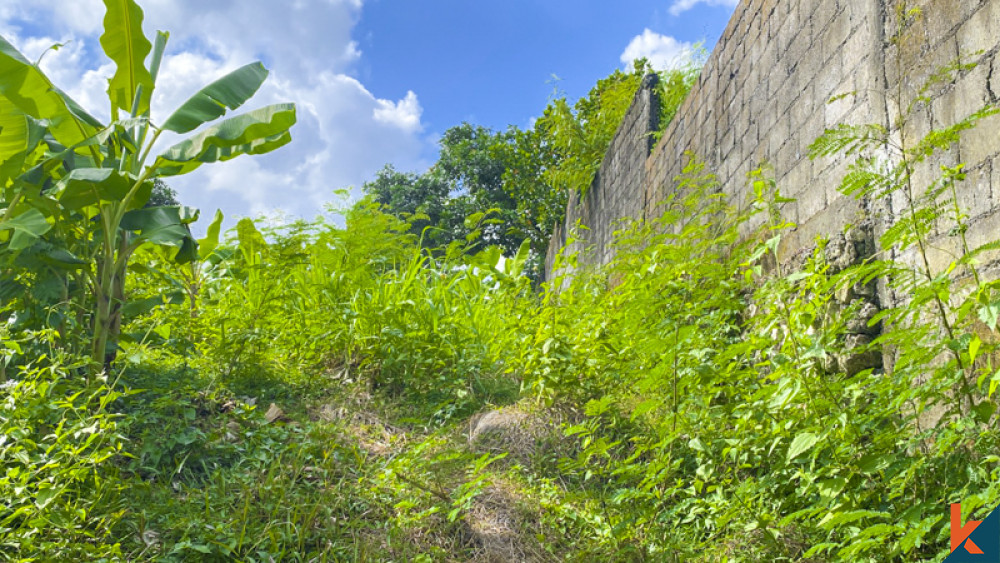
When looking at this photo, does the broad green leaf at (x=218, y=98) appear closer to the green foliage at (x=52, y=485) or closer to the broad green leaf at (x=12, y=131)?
the broad green leaf at (x=12, y=131)

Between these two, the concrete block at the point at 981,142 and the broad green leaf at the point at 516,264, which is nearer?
the concrete block at the point at 981,142

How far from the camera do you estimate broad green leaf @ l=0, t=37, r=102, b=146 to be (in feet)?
11.1

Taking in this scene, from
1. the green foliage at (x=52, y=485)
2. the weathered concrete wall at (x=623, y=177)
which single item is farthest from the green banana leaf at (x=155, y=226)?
the weathered concrete wall at (x=623, y=177)

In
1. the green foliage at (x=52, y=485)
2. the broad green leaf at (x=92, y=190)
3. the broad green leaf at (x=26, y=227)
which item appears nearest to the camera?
the green foliage at (x=52, y=485)

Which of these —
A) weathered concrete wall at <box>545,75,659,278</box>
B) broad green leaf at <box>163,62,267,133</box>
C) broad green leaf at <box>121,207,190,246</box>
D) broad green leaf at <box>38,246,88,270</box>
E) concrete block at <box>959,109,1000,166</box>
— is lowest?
concrete block at <box>959,109,1000,166</box>

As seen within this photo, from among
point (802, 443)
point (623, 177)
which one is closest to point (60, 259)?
point (802, 443)

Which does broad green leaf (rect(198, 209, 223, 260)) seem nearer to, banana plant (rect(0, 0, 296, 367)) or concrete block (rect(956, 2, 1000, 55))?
banana plant (rect(0, 0, 296, 367))

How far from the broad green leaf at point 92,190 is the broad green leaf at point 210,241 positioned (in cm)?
147

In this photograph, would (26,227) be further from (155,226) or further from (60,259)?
(155,226)

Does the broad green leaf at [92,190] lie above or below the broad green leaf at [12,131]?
below

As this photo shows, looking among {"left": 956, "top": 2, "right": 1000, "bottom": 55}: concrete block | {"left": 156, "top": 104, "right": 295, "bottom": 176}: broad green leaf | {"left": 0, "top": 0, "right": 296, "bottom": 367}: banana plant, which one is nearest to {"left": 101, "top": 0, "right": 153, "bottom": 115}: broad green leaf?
{"left": 0, "top": 0, "right": 296, "bottom": 367}: banana plant

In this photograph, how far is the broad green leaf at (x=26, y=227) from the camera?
10.0 feet

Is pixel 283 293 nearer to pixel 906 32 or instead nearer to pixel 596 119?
pixel 906 32

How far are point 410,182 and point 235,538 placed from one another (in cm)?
1974
